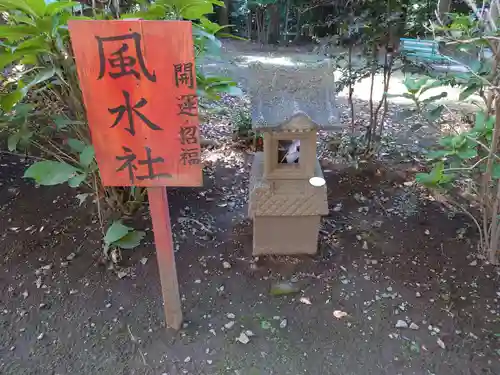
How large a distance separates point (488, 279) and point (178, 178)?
167 cm

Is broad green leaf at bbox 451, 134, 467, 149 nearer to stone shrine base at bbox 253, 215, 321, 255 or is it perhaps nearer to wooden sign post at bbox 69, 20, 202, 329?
stone shrine base at bbox 253, 215, 321, 255

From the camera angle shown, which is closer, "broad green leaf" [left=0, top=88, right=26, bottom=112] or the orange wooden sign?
the orange wooden sign

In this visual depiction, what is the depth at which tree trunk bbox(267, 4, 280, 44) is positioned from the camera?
8375mm

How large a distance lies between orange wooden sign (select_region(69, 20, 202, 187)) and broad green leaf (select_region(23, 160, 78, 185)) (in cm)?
28

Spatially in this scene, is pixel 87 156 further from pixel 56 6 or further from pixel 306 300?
pixel 306 300

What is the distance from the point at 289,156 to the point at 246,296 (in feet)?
2.43

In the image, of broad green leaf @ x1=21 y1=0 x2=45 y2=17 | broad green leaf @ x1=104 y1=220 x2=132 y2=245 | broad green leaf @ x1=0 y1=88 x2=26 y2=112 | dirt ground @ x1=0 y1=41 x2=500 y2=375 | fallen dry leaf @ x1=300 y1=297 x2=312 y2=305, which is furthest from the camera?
fallen dry leaf @ x1=300 y1=297 x2=312 y2=305

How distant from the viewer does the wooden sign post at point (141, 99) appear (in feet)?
4.08

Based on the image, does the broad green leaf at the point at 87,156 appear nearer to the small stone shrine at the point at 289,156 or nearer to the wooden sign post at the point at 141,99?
the wooden sign post at the point at 141,99

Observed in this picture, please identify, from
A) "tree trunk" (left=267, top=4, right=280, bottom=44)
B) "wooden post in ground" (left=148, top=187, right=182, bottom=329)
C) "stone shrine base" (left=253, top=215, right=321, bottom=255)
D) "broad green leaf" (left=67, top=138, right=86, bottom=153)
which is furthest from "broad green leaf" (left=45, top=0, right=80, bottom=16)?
"tree trunk" (left=267, top=4, right=280, bottom=44)

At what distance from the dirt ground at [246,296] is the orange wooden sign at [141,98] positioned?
2.58ft

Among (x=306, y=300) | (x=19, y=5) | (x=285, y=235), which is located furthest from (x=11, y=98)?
(x=306, y=300)


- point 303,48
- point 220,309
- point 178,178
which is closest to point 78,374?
point 220,309

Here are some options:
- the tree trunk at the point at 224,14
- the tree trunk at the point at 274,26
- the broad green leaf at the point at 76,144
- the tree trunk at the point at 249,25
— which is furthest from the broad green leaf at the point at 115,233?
the tree trunk at the point at 224,14
